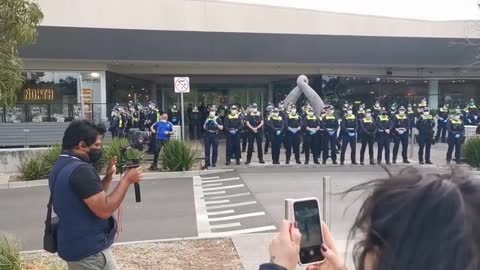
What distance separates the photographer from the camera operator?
3418 millimetres

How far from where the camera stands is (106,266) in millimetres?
3635

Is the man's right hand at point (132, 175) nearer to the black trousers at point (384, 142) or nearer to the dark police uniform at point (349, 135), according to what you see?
the dark police uniform at point (349, 135)

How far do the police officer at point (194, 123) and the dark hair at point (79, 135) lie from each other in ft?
78.3

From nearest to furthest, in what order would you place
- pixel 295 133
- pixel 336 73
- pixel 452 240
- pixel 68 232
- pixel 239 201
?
pixel 452 240 → pixel 68 232 → pixel 239 201 → pixel 295 133 → pixel 336 73

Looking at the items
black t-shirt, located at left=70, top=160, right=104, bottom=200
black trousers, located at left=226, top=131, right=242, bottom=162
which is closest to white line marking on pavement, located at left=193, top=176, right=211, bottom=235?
black trousers, located at left=226, top=131, right=242, bottom=162

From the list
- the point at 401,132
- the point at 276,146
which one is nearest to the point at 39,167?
the point at 276,146

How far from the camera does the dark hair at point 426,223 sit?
108cm

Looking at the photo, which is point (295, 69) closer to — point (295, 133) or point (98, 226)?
point (295, 133)

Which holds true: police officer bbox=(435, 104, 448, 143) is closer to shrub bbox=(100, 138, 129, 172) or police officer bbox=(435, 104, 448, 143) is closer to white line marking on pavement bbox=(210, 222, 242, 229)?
shrub bbox=(100, 138, 129, 172)

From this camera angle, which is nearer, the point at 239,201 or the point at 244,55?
the point at 239,201

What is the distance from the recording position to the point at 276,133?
1705 cm

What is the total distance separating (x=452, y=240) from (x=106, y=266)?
9.74 feet

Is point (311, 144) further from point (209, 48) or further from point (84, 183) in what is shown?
point (84, 183)

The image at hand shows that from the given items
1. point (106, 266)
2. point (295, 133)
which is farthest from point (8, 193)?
point (106, 266)
